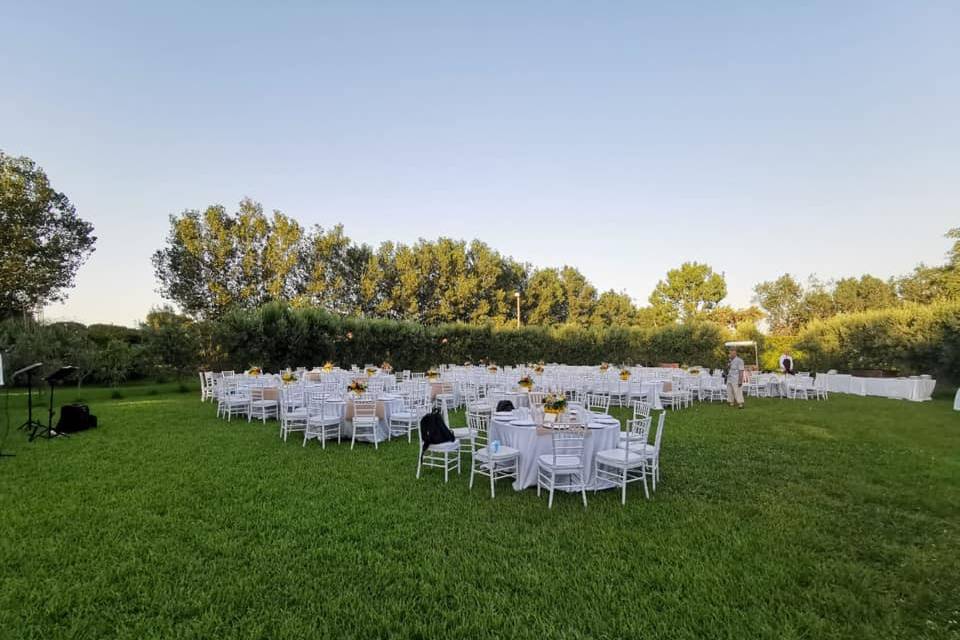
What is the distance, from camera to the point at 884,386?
51.6 ft

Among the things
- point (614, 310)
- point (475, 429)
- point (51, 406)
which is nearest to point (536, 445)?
point (475, 429)

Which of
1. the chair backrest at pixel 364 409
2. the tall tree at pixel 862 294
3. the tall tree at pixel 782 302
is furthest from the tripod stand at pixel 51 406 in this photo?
the tall tree at pixel 782 302

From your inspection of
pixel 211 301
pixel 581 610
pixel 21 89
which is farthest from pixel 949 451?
pixel 211 301

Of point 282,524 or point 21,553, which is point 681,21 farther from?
point 21,553

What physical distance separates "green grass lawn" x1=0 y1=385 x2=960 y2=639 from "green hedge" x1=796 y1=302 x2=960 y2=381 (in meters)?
11.4

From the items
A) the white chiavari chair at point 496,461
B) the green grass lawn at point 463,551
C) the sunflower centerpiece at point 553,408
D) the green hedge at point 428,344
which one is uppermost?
the green hedge at point 428,344

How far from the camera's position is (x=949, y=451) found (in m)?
7.49

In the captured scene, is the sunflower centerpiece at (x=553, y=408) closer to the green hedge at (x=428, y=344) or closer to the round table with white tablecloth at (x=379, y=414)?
the round table with white tablecloth at (x=379, y=414)

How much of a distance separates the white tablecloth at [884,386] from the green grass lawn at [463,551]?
9.65 metres

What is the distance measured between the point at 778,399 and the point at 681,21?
457 inches

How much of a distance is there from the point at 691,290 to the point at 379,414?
129ft

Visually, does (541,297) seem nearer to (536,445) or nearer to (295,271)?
(295,271)

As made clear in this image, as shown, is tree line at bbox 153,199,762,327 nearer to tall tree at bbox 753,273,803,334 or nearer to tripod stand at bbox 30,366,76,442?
tripod stand at bbox 30,366,76,442

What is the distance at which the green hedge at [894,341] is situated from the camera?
15250mm
